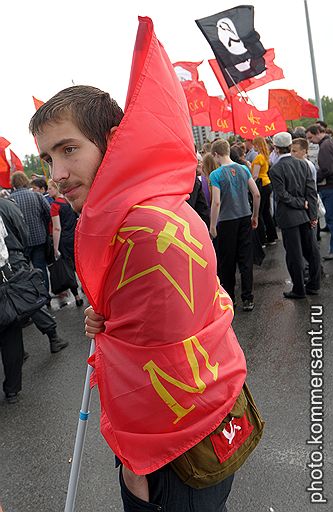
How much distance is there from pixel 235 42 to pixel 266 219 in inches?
121

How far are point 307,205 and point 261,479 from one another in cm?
345

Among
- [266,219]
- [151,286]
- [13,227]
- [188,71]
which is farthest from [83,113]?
[188,71]

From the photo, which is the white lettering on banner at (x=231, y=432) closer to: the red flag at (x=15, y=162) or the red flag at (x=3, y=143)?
the red flag at (x=3, y=143)

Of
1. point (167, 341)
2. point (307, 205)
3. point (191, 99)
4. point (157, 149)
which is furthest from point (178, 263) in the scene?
point (191, 99)

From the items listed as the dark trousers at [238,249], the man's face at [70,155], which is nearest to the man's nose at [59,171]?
the man's face at [70,155]

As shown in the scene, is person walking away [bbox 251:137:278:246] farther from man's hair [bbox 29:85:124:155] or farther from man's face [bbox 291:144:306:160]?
man's hair [bbox 29:85:124:155]

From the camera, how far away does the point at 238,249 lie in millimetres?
5551

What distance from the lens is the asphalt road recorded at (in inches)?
102

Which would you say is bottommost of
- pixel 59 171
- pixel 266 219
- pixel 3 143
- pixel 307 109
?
pixel 266 219

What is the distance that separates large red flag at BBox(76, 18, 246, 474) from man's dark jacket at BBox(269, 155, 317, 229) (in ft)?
13.6

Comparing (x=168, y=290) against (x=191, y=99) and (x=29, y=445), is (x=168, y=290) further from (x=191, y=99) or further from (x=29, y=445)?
(x=191, y=99)

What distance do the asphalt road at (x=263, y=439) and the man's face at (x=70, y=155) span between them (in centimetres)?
196

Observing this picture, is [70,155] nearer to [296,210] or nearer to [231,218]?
[231,218]

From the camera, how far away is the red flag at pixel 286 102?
→ 10734mm
